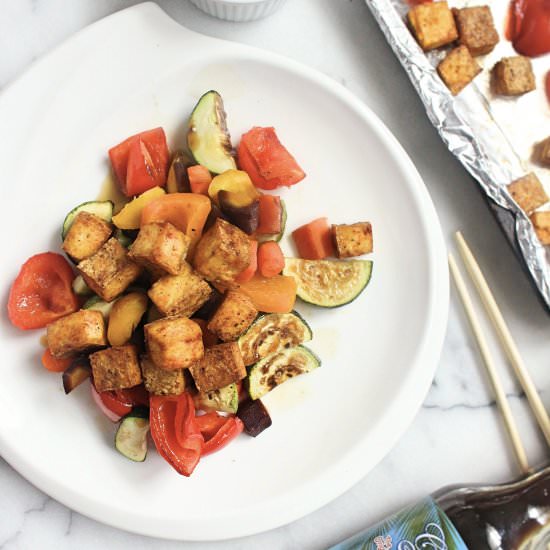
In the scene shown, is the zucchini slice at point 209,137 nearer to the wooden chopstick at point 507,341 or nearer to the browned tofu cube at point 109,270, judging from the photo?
the browned tofu cube at point 109,270

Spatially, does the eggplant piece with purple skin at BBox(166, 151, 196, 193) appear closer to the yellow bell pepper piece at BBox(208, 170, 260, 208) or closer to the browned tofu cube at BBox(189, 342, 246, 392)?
the yellow bell pepper piece at BBox(208, 170, 260, 208)

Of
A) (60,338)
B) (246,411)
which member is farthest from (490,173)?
(60,338)

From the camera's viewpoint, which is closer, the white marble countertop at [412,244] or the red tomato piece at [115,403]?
the red tomato piece at [115,403]

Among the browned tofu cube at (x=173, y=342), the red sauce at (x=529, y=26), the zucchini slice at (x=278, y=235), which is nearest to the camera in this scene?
the browned tofu cube at (x=173, y=342)

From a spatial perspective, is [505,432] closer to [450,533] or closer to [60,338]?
[450,533]

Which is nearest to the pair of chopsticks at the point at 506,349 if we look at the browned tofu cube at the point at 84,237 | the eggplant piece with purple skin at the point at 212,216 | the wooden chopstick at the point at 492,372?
the wooden chopstick at the point at 492,372

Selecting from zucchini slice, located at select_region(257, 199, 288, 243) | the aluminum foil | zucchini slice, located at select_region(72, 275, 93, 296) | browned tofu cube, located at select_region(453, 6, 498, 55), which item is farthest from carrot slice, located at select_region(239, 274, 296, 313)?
browned tofu cube, located at select_region(453, 6, 498, 55)
